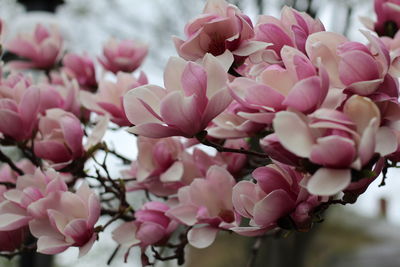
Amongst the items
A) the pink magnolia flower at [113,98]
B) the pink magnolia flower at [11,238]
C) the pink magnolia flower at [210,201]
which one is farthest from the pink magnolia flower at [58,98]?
the pink magnolia flower at [210,201]

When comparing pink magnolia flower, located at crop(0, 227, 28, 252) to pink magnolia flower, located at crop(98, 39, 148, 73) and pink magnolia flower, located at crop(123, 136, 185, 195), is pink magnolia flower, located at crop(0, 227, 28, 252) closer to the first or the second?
pink magnolia flower, located at crop(123, 136, 185, 195)

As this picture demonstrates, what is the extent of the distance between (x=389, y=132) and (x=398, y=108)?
0.11 ft

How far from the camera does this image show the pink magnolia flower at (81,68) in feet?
3.55

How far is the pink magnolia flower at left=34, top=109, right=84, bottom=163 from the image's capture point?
0.72m

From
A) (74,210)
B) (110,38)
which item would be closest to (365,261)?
(110,38)

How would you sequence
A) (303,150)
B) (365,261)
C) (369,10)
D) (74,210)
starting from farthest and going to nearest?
(365,261) < (369,10) < (74,210) < (303,150)

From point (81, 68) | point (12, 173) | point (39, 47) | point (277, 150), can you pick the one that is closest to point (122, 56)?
point (81, 68)

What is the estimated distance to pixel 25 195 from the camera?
2.10 feet

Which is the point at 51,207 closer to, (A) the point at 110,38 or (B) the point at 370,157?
(B) the point at 370,157

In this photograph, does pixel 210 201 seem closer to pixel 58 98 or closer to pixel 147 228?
pixel 147 228

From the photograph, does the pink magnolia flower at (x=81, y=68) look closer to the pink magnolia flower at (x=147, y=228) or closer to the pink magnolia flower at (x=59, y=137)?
the pink magnolia flower at (x=59, y=137)

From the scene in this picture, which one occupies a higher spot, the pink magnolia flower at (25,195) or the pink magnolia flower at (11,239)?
the pink magnolia flower at (25,195)

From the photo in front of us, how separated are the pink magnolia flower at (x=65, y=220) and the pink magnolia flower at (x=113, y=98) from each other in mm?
185

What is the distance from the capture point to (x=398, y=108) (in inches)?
18.0
